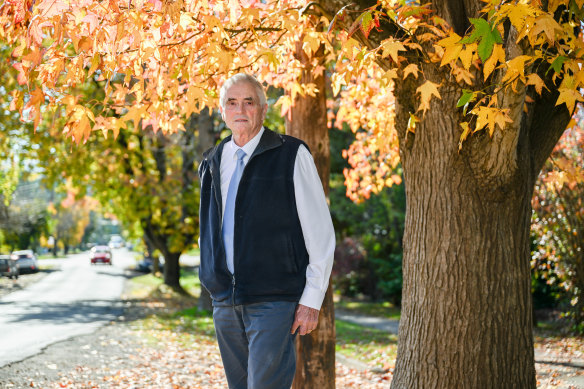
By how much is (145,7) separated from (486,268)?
3.07m

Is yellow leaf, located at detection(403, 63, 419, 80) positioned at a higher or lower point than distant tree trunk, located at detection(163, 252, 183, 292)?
higher

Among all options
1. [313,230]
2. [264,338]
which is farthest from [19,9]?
[264,338]

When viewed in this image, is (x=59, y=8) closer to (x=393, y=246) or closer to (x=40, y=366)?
(x=40, y=366)

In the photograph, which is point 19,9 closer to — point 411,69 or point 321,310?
point 411,69

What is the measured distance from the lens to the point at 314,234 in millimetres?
3088

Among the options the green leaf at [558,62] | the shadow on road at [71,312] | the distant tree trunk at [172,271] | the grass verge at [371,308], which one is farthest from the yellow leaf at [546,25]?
the distant tree trunk at [172,271]

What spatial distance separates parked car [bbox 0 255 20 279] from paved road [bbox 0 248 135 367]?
5154 millimetres

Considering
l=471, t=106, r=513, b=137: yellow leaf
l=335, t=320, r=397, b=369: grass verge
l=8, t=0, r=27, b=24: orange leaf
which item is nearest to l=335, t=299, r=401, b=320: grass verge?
l=335, t=320, r=397, b=369: grass verge

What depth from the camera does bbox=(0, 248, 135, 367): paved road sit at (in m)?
9.88

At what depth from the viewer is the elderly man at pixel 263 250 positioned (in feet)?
10.0

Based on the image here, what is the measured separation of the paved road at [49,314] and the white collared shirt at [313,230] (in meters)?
6.36

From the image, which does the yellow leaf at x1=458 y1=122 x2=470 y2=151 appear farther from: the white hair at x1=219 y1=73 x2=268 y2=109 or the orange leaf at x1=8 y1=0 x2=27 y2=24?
the orange leaf at x1=8 y1=0 x2=27 y2=24

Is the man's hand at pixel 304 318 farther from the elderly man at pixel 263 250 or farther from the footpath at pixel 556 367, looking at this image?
the footpath at pixel 556 367

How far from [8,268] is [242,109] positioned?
31356 mm
